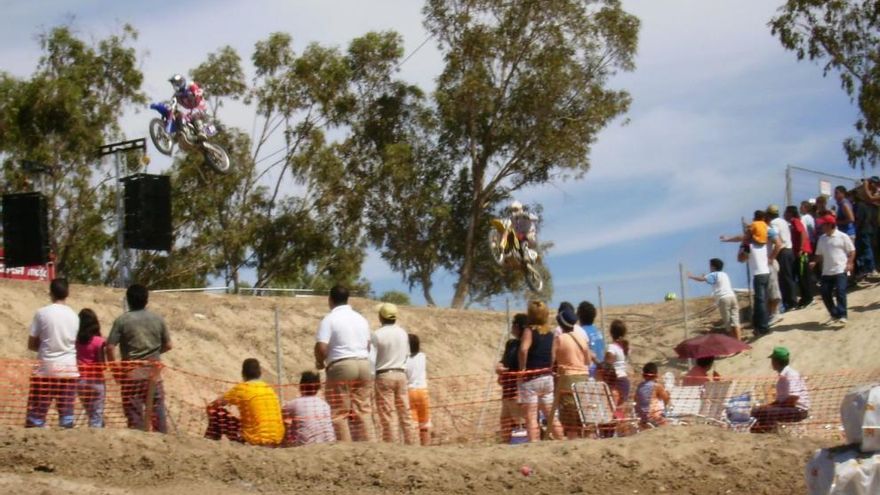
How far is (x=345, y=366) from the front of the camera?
12.5 meters

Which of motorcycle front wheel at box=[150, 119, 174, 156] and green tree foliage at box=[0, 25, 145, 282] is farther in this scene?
green tree foliage at box=[0, 25, 145, 282]

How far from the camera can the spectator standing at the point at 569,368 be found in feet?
43.2

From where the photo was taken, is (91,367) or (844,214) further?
(844,214)

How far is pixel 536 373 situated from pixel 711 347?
470cm

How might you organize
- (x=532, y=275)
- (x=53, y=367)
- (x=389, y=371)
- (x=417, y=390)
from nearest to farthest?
(x=53, y=367) → (x=389, y=371) → (x=417, y=390) → (x=532, y=275)

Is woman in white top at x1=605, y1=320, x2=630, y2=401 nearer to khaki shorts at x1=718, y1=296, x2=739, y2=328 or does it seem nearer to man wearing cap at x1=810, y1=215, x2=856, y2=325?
man wearing cap at x1=810, y1=215, x2=856, y2=325

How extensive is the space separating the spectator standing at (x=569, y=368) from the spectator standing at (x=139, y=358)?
3771 mm

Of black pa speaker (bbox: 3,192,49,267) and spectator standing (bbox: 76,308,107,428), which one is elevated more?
black pa speaker (bbox: 3,192,49,267)

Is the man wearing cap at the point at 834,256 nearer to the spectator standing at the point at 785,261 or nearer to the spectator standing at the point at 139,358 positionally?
the spectator standing at the point at 785,261

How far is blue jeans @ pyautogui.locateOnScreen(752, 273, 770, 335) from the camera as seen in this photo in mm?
20953

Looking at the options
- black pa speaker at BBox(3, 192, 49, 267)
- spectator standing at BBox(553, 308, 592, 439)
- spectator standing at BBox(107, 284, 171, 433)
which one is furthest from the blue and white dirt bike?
spectator standing at BBox(553, 308, 592, 439)

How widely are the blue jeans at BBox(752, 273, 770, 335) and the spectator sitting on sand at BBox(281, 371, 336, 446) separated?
34.1 ft

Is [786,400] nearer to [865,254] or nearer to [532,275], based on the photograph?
[865,254]

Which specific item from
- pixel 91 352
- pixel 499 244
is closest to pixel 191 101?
pixel 499 244
